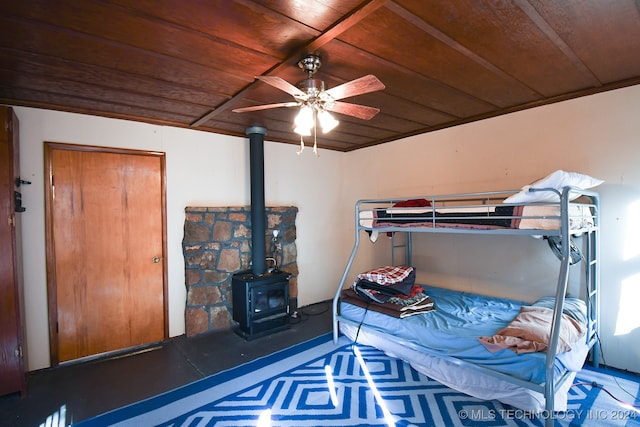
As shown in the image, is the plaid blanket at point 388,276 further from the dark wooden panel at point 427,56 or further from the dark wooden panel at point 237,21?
the dark wooden panel at point 237,21

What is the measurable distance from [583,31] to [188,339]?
405 centimetres

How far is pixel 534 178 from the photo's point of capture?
2.90 m

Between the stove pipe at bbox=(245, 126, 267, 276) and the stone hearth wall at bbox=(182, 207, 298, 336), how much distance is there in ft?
0.93

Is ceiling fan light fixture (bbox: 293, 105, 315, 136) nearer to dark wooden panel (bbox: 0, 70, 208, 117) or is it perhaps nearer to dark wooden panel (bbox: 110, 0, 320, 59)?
dark wooden panel (bbox: 110, 0, 320, 59)

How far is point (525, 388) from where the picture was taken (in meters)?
1.91

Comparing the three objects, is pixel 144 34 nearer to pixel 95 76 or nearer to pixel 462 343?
pixel 95 76

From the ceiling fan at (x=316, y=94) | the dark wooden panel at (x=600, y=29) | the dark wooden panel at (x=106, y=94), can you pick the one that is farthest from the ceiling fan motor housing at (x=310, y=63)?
the dark wooden panel at (x=106, y=94)

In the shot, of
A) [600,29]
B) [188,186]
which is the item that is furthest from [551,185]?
[188,186]

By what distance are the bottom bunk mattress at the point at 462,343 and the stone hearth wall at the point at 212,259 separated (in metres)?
1.37

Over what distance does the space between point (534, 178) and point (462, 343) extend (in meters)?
1.75

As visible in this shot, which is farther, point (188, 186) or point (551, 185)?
point (188, 186)

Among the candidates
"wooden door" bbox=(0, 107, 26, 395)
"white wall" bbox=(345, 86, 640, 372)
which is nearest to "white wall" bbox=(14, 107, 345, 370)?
"wooden door" bbox=(0, 107, 26, 395)

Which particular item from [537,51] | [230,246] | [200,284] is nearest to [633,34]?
[537,51]

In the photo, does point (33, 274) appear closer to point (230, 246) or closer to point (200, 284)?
point (200, 284)
